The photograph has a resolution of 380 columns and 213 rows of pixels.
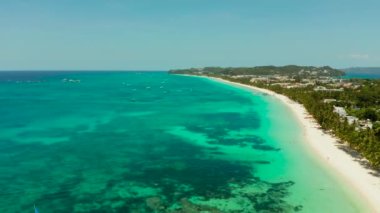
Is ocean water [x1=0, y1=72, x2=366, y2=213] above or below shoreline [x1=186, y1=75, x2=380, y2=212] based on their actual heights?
below

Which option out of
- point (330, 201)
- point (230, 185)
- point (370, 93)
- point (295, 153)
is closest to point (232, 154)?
point (295, 153)

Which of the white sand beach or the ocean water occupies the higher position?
the white sand beach

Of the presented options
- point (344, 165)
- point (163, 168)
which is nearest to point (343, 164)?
point (344, 165)

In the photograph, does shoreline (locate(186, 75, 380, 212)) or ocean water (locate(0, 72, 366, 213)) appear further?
shoreline (locate(186, 75, 380, 212))

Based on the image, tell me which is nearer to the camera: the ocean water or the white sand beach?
the ocean water

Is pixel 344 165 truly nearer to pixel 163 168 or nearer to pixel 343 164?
pixel 343 164

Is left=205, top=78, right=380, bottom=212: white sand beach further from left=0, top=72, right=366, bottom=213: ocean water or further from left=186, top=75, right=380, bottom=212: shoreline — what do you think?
left=0, top=72, right=366, bottom=213: ocean water

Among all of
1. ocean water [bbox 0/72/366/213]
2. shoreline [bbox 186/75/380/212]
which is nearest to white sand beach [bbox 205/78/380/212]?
shoreline [bbox 186/75/380/212]

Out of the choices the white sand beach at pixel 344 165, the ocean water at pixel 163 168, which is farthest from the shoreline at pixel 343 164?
the ocean water at pixel 163 168

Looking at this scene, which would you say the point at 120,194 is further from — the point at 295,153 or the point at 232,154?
the point at 295,153

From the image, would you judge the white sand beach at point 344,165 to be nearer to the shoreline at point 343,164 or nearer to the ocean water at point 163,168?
the shoreline at point 343,164
